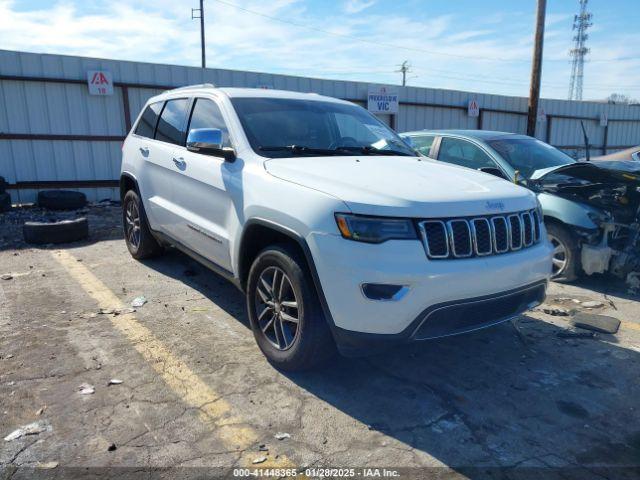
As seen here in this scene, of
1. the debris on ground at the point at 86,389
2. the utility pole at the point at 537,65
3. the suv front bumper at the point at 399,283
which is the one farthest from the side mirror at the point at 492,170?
the utility pole at the point at 537,65

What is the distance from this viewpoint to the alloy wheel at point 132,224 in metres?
5.92

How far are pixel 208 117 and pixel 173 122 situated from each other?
835mm

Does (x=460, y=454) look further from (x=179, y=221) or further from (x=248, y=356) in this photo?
(x=179, y=221)

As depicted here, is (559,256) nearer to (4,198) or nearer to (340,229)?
(340,229)

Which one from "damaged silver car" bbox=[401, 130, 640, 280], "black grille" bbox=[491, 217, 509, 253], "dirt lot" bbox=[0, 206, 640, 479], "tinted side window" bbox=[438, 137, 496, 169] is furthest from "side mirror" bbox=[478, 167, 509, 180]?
"black grille" bbox=[491, 217, 509, 253]

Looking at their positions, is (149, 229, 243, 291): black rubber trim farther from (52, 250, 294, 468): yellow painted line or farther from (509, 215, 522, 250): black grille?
(509, 215, 522, 250): black grille

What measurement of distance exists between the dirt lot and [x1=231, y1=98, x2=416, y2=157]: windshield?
5.17 ft

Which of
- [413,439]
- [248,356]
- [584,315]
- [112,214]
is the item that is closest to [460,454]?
[413,439]

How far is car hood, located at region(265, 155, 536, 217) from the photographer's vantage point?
9.29ft

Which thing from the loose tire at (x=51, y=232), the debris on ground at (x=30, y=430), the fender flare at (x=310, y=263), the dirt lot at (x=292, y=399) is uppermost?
the fender flare at (x=310, y=263)

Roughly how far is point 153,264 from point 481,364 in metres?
4.13

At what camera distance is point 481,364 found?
143 inches

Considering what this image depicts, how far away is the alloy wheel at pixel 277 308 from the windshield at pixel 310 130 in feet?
3.08

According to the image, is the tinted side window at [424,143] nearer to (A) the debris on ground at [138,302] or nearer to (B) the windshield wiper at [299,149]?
(B) the windshield wiper at [299,149]
